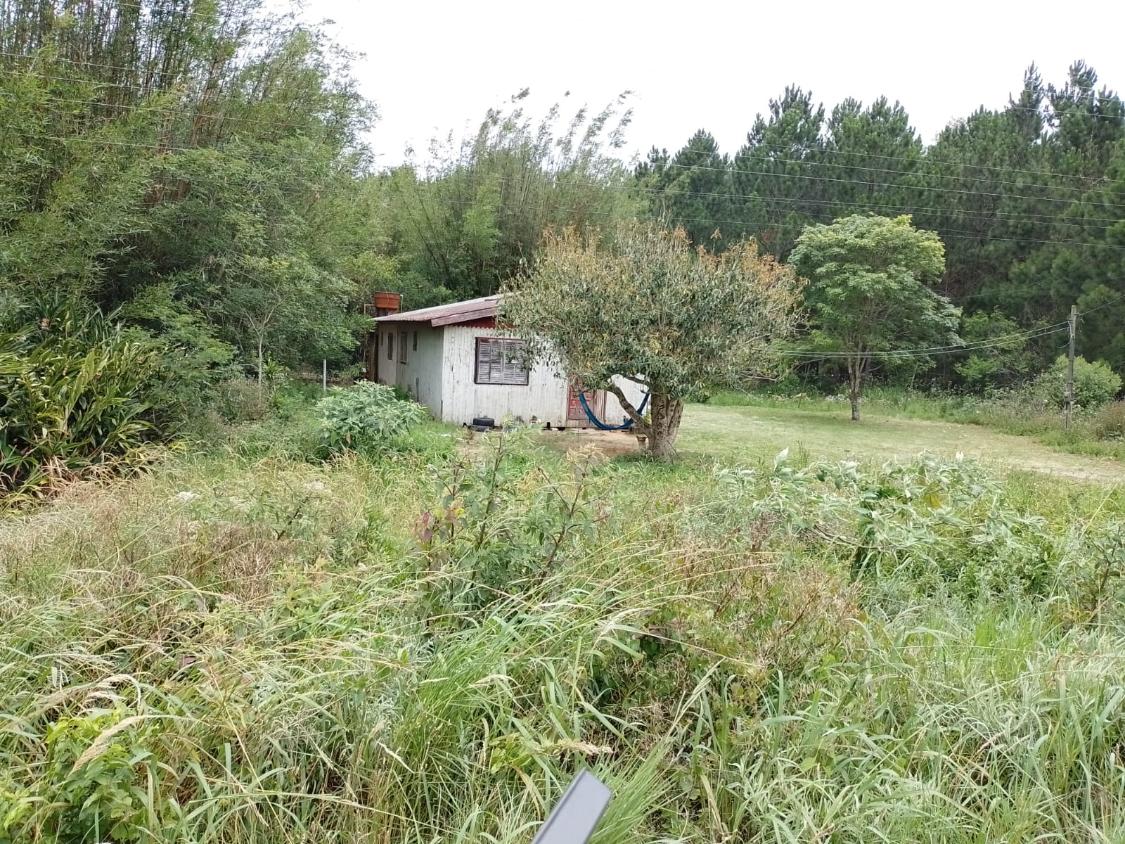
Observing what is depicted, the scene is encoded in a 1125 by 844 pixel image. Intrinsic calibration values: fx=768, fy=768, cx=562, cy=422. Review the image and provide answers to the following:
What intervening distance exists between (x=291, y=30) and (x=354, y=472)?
8.89m

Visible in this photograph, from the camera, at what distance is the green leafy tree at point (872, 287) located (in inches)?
760

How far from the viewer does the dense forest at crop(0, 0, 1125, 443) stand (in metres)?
7.90

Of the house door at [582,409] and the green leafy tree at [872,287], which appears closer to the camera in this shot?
the house door at [582,409]

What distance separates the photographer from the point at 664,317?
10.0 m

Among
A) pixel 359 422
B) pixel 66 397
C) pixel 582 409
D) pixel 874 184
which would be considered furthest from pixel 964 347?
pixel 66 397

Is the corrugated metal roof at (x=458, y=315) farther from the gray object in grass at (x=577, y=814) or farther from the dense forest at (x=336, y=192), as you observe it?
the gray object in grass at (x=577, y=814)

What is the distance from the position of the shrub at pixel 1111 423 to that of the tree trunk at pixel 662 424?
9962 mm

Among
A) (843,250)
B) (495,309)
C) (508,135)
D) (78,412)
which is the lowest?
(78,412)

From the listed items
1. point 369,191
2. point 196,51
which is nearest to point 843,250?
point 369,191

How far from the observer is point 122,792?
61.1 inches

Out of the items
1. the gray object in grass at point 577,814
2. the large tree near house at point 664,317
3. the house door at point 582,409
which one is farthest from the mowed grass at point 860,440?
the gray object in grass at point 577,814

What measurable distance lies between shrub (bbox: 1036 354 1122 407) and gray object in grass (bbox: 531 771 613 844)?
20560 millimetres

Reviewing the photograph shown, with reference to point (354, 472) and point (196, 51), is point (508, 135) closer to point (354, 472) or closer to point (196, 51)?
point (196, 51)

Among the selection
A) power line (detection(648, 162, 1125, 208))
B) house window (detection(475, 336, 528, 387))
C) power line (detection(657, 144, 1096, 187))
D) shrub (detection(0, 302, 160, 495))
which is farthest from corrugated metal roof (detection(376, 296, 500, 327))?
power line (detection(657, 144, 1096, 187))
